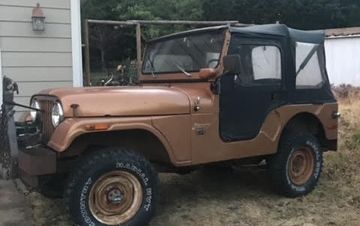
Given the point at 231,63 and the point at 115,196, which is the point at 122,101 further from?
the point at 231,63

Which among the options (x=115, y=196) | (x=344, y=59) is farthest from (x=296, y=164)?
(x=344, y=59)

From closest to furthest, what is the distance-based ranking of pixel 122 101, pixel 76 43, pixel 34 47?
1. pixel 122 101
2. pixel 34 47
3. pixel 76 43

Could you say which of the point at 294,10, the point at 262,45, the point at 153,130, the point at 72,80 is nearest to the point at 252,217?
the point at 153,130

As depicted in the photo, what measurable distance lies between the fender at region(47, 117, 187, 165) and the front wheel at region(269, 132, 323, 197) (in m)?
1.89

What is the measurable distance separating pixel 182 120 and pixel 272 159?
58.5 inches

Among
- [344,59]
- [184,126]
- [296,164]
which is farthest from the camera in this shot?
[344,59]

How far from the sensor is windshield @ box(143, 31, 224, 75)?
5.73m

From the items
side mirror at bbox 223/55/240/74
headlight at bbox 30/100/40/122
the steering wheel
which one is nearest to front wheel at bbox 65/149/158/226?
headlight at bbox 30/100/40/122

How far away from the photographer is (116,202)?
4.84m

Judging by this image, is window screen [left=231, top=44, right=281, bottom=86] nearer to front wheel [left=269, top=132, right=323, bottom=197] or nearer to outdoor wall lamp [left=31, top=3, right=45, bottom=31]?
front wheel [left=269, top=132, right=323, bottom=197]

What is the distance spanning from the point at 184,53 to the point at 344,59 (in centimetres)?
1521

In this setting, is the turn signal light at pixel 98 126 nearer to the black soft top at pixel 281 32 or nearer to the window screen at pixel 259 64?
the window screen at pixel 259 64

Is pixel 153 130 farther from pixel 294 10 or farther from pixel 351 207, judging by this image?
pixel 294 10

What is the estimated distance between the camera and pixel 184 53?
6.04m
